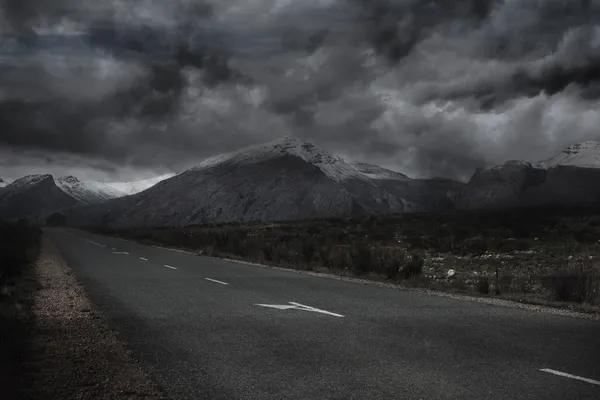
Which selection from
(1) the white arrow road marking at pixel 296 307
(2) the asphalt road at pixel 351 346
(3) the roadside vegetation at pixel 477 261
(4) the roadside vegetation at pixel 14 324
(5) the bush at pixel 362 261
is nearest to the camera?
(2) the asphalt road at pixel 351 346

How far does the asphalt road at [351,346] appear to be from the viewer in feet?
19.3

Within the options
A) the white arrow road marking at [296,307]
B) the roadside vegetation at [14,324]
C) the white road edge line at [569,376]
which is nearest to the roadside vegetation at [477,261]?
the white arrow road marking at [296,307]

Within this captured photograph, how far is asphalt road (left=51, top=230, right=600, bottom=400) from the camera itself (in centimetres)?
588

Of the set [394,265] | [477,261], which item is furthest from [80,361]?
[477,261]

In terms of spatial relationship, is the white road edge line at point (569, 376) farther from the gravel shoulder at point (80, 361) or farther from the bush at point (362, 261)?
the bush at point (362, 261)

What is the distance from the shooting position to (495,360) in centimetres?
696

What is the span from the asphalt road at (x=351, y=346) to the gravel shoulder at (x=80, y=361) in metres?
0.27

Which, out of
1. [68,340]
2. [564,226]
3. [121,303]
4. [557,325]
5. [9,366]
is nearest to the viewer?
[9,366]

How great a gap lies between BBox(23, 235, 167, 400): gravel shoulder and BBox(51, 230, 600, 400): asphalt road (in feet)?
0.87

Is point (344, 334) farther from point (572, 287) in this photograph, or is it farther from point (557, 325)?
point (572, 287)

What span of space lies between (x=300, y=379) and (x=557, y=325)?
212 inches

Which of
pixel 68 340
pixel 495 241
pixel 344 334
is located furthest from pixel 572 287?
pixel 495 241

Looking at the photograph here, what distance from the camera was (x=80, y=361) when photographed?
7.28 m

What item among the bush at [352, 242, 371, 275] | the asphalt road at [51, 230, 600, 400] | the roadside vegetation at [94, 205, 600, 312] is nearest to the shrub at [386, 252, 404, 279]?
the roadside vegetation at [94, 205, 600, 312]
